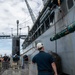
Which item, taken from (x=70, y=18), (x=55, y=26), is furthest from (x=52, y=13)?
(x=70, y=18)

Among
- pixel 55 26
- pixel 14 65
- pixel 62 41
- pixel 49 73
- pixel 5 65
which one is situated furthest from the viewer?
pixel 5 65

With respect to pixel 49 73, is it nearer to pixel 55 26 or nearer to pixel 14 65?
pixel 55 26

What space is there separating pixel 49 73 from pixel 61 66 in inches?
351

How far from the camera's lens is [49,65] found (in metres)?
5.08

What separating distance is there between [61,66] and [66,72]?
1.25 m

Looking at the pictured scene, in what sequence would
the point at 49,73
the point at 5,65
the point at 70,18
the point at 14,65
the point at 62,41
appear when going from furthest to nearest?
the point at 5,65, the point at 14,65, the point at 62,41, the point at 70,18, the point at 49,73

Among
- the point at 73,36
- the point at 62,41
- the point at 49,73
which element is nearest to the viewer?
the point at 49,73

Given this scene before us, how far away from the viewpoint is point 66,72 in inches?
495

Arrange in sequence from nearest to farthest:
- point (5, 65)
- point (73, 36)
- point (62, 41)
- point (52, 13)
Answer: point (73, 36), point (62, 41), point (52, 13), point (5, 65)

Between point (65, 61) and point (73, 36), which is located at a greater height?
point (73, 36)

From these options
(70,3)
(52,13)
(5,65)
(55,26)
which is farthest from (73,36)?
(5,65)

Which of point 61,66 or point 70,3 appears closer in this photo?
point 70,3

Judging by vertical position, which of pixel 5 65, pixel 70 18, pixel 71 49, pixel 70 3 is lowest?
pixel 5 65

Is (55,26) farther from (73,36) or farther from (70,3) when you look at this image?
(73,36)
